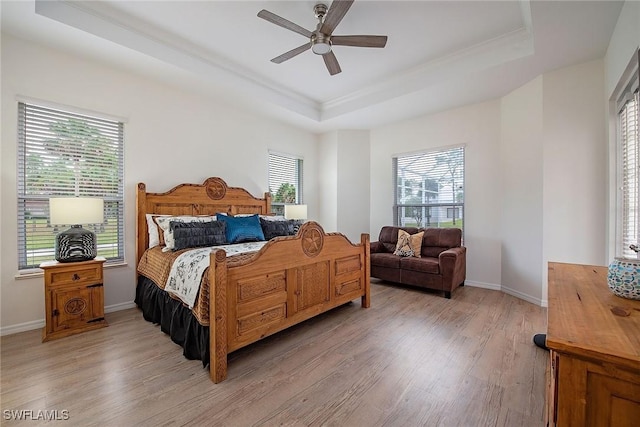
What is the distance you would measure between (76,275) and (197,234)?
1.13 m

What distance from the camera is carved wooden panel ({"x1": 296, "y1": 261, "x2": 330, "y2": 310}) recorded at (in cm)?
258

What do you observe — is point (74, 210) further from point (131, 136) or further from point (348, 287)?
point (348, 287)

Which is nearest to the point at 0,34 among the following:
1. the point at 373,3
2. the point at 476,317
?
the point at 373,3

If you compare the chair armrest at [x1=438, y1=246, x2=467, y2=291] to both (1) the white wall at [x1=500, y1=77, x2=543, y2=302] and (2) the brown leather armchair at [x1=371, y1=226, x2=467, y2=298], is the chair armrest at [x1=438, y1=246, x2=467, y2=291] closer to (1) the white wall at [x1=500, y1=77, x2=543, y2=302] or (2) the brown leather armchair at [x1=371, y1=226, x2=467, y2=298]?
(2) the brown leather armchair at [x1=371, y1=226, x2=467, y2=298]

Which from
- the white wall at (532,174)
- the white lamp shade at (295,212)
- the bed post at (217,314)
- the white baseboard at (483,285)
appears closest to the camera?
the bed post at (217,314)

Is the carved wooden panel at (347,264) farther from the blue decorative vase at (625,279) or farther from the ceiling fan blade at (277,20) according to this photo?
the ceiling fan blade at (277,20)

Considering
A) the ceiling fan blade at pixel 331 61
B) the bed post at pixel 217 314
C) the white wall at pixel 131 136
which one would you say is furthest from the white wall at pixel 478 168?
the bed post at pixel 217 314

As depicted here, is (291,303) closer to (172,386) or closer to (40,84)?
(172,386)

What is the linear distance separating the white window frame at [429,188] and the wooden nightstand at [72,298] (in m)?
4.50

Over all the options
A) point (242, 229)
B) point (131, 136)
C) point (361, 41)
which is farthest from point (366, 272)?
point (131, 136)

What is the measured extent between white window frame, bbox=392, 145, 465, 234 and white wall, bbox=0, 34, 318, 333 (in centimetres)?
236

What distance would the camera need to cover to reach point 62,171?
2.95 meters

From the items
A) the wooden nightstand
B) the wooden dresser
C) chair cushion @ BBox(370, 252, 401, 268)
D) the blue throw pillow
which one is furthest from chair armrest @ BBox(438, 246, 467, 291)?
the wooden nightstand

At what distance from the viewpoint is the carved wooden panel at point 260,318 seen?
6.91 feet
